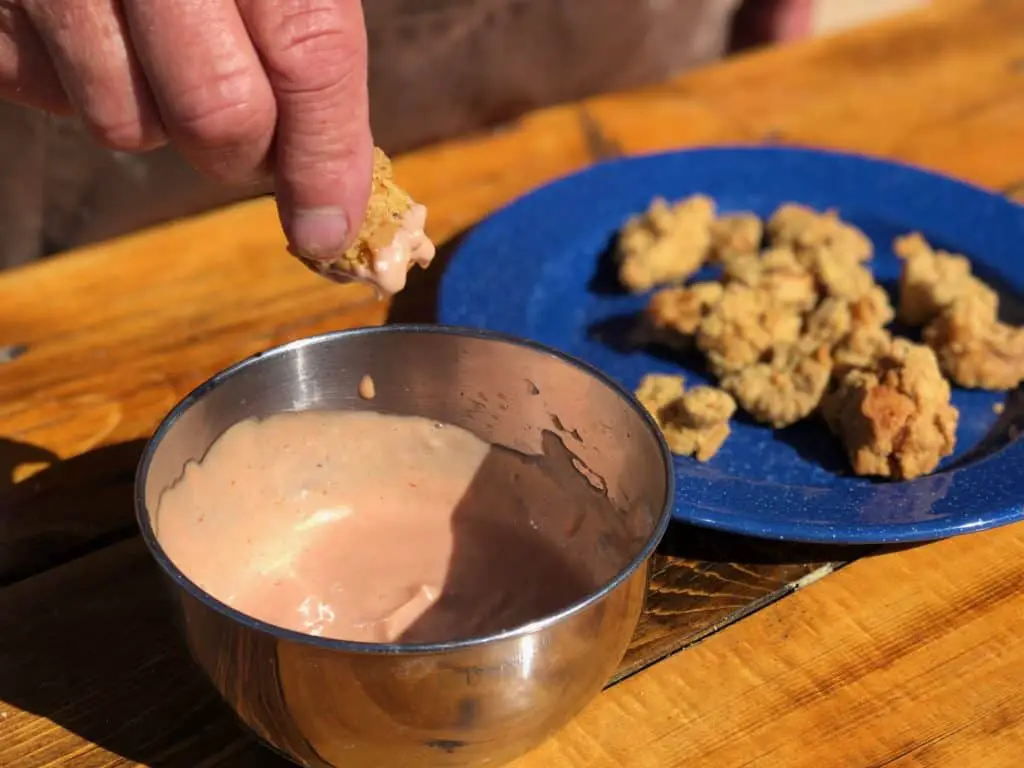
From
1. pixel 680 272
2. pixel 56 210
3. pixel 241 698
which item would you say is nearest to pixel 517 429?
pixel 241 698

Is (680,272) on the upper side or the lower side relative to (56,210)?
upper

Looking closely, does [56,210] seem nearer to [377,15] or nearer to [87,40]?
[377,15]

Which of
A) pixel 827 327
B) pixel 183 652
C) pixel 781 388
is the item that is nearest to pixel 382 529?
pixel 183 652

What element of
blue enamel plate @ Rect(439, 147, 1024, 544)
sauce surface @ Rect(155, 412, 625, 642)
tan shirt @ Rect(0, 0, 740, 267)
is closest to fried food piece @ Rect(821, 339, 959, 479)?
blue enamel plate @ Rect(439, 147, 1024, 544)

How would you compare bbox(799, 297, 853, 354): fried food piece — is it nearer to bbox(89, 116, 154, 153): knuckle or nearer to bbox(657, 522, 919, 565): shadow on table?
bbox(657, 522, 919, 565): shadow on table

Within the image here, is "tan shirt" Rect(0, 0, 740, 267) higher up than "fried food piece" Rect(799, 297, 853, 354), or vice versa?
"fried food piece" Rect(799, 297, 853, 354)

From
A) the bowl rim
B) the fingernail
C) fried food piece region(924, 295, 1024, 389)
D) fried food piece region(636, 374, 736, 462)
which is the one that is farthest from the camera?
fried food piece region(924, 295, 1024, 389)
